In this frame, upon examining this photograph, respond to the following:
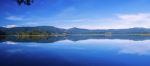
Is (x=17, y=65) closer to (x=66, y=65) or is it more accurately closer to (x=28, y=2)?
(x=66, y=65)

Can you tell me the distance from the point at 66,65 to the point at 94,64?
1.32 metres

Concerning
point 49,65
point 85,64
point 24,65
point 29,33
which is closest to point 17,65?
point 24,65

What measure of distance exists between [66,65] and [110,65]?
191 centimetres

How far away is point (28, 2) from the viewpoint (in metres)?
7.28

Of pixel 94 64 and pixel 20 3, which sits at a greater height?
pixel 20 3

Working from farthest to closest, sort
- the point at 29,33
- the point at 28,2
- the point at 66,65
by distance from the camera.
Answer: the point at 29,33 < the point at 66,65 < the point at 28,2

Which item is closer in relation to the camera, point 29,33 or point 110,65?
point 110,65

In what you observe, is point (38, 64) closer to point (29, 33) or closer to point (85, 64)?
point (85, 64)

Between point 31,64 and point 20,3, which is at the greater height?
point 20,3

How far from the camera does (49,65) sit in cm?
1095

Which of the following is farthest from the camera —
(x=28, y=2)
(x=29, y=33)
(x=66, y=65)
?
(x=29, y=33)

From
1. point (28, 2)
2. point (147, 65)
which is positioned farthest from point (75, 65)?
point (28, 2)

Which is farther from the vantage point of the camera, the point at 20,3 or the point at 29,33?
the point at 29,33

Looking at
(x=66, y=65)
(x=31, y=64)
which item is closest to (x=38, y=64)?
(x=31, y=64)
